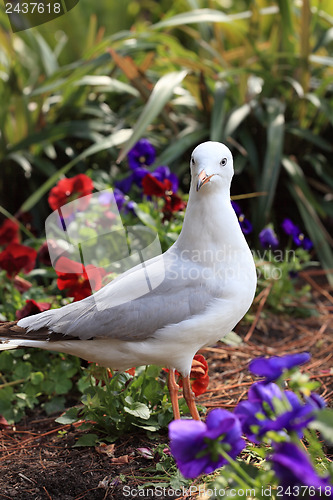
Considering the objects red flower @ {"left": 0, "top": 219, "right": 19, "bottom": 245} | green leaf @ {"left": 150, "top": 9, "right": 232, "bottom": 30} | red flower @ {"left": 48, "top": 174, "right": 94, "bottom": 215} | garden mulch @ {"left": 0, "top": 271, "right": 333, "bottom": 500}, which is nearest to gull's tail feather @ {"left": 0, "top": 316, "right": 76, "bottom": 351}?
garden mulch @ {"left": 0, "top": 271, "right": 333, "bottom": 500}

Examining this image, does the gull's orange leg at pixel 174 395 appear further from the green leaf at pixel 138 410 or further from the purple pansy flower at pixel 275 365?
the purple pansy flower at pixel 275 365

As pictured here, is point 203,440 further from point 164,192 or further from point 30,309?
point 164,192

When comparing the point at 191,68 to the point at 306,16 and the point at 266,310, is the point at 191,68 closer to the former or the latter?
the point at 306,16

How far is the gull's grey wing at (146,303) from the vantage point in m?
1.64

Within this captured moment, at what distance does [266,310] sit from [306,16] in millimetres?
1730

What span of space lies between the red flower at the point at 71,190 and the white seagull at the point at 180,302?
115 centimetres

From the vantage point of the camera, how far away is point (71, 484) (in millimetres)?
1659

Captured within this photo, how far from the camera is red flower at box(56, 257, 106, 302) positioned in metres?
2.11

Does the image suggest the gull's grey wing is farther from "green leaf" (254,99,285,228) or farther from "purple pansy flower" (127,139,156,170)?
"green leaf" (254,99,285,228)

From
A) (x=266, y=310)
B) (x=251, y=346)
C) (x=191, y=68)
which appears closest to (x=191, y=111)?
(x=191, y=68)

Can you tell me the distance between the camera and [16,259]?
248cm

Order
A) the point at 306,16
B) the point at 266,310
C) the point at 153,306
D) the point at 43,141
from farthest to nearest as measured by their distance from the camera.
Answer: the point at 43,141 < the point at 306,16 < the point at 266,310 < the point at 153,306

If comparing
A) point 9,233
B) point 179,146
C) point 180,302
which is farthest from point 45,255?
point 179,146

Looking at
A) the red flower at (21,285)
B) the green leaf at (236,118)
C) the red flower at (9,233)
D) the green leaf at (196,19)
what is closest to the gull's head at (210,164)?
the red flower at (21,285)
